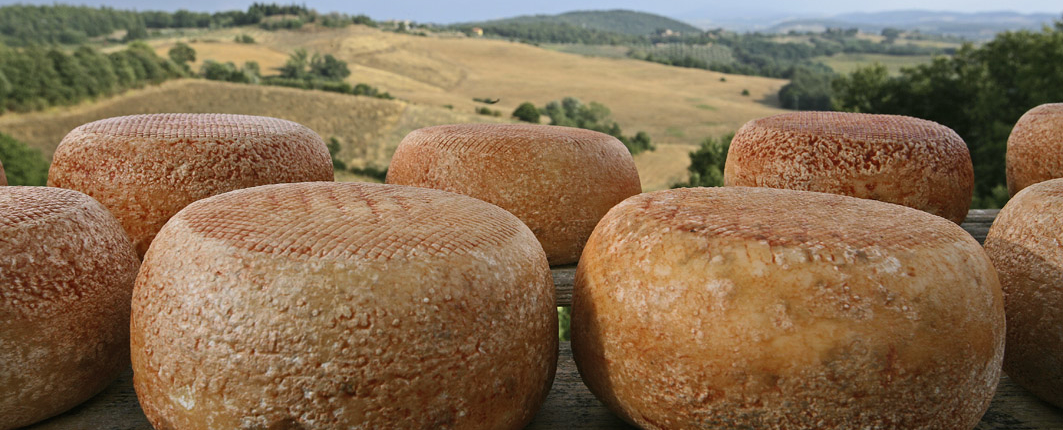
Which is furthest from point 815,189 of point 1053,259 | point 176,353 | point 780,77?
point 780,77

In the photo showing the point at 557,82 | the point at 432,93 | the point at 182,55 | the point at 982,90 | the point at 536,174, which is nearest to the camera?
the point at 536,174

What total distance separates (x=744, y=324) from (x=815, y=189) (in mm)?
2633

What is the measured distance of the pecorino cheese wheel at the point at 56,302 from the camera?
346 cm

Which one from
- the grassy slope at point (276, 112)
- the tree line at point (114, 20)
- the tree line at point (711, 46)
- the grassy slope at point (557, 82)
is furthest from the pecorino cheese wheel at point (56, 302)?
the tree line at point (711, 46)

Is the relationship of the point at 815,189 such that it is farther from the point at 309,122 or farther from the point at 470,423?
the point at 309,122

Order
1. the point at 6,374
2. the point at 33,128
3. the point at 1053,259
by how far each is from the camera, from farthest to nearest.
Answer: the point at 33,128
the point at 1053,259
the point at 6,374

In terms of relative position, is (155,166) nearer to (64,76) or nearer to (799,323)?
(799,323)

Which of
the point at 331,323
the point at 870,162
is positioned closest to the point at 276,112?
the point at 870,162

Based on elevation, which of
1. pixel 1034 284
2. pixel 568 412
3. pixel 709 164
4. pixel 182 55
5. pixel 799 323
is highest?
pixel 799 323

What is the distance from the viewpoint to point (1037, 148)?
627 centimetres

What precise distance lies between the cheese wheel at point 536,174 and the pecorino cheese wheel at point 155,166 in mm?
1104

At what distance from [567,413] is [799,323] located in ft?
4.75

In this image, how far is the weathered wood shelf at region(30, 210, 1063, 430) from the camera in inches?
150

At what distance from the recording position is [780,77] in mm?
105375
